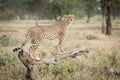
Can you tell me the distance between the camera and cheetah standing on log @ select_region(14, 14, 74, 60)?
10.9 meters

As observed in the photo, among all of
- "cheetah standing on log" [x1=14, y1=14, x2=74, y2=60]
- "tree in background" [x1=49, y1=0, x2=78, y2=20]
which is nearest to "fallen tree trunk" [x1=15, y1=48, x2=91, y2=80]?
"cheetah standing on log" [x1=14, y1=14, x2=74, y2=60]

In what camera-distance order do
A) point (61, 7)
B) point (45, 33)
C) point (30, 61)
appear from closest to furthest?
point (30, 61), point (45, 33), point (61, 7)

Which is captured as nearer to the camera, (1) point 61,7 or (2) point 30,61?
(2) point 30,61

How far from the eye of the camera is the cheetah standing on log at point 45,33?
35.9 feet

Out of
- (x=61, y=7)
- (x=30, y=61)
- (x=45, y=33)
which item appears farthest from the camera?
(x=61, y=7)

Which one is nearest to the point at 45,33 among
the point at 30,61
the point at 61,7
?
the point at 30,61

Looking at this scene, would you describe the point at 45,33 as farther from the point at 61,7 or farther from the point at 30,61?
the point at 61,7

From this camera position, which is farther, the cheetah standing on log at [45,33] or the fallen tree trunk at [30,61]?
the cheetah standing on log at [45,33]

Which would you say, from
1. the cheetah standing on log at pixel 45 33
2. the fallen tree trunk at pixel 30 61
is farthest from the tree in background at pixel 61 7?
the fallen tree trunk at pixel 30 61

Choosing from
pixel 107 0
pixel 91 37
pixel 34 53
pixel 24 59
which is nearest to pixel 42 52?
pixel 34 53

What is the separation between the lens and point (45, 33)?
11.4 m

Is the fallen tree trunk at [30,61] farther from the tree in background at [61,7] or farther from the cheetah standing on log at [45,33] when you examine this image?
the tree in background at [61,7]

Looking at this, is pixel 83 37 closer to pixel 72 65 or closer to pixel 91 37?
pixel 91 37

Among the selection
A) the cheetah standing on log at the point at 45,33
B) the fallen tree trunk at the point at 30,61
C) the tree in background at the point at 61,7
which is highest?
the cheetah standing on log at the point at 45,33
